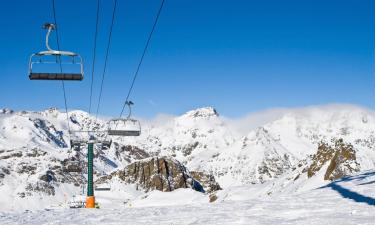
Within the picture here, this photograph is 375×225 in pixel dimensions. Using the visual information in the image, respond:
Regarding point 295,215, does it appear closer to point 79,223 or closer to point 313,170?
point 79,223

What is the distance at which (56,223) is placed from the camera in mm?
16625

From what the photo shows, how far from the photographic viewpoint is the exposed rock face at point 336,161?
4928 cm

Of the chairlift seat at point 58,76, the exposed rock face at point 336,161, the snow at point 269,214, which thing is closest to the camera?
the snow at point 269,214

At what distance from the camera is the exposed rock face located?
4928cm

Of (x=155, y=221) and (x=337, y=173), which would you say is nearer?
(x=155, y=221)

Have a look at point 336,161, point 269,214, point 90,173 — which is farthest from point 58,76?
point 336,161

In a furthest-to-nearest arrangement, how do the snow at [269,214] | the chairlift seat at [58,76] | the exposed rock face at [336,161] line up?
the exposed rock face at [336,161]
the chairlift seat at [58,76]
the snow at [269,214]

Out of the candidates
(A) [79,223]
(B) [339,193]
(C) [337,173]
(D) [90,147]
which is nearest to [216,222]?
(A) [79,223]

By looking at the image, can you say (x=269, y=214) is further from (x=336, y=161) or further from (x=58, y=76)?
(x=336, y=161)

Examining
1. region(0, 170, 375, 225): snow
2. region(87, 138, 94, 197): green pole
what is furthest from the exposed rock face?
region(0, 170, 375, 225): snow

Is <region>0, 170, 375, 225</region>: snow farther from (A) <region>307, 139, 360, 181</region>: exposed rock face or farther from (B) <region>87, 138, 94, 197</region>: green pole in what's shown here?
(A) <region>307, 139, 360, 181</region>: exposed rock face

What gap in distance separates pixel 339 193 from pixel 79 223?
1017 centimetres

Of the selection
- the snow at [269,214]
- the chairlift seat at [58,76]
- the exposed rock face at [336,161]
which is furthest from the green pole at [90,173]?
the exposed rock face at [336,161]

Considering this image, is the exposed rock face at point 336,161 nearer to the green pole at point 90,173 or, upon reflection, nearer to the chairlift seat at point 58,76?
the green pole at point 90,173
